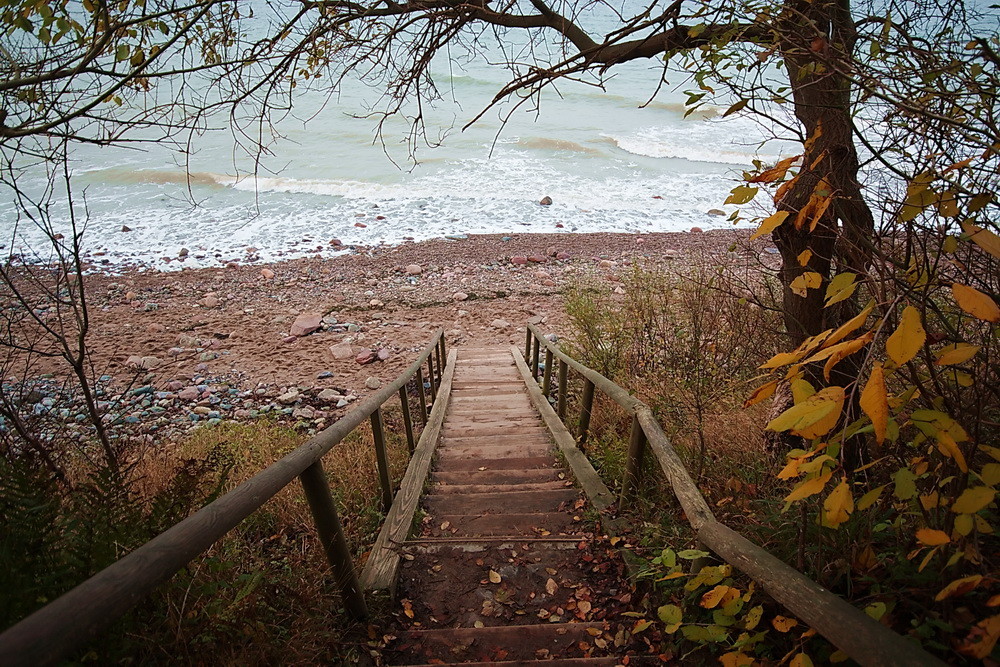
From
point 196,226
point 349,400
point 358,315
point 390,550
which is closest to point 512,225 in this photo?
point 358,315

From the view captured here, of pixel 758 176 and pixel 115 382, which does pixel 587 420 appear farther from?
pixel 115 382

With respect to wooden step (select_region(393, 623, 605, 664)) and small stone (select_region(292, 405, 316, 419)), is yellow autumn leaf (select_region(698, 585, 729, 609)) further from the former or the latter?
small stone (select_region(292, 405, 316, 419))

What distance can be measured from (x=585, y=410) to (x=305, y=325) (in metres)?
7.92

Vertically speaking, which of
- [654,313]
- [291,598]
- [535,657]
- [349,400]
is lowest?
[349,400]

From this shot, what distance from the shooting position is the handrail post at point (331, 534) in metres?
2.14

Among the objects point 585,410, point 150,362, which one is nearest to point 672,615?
point 585,410

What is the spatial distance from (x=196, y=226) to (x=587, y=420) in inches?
726

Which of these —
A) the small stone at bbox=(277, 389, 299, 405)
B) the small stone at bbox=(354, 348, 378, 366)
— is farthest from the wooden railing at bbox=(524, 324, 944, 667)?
the small stone at bbox=(354, 348, 378, 366)

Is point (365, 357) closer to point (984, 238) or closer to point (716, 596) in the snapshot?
point (716, 596)

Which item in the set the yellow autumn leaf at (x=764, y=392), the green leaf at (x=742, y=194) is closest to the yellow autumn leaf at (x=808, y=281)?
the green leaf at (x=742, y=194)

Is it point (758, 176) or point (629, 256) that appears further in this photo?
point (629, 256)

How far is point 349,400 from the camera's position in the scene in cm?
817

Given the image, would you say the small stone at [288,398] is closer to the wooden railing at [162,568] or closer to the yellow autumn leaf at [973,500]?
the wooden railing at [162,568]

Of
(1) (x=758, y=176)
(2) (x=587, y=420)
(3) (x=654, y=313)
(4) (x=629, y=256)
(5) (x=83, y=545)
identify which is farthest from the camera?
(4) (x=629, y=256)
